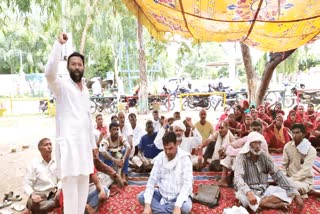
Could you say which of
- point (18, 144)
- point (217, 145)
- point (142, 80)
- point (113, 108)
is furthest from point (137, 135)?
point (113, 108)

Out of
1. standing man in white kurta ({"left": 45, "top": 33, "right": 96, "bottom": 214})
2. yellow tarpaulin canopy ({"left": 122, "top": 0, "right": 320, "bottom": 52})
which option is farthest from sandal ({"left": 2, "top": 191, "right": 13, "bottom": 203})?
yellow tarpaulin canopy ({"left": 122, "top": 0, "right": 320, "bottom": 52})

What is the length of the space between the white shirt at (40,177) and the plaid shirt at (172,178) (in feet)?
3.40

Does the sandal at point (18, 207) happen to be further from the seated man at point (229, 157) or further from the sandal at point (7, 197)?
the seated man at point (229, 157)

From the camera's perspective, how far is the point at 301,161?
3.84 meters

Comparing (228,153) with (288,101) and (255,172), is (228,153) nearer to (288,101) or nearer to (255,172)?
(255,172)

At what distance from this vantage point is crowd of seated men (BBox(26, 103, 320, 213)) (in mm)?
3332

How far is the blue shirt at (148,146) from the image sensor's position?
200 inches

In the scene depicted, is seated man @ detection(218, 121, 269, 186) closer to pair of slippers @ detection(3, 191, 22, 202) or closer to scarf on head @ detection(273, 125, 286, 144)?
scarf on head @ detection(273, 125, 286, 144)

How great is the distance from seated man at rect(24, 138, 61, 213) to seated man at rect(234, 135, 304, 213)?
1.97 m

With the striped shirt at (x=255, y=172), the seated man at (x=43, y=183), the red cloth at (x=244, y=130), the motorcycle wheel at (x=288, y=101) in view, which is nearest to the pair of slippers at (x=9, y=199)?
the seated man at (x=43, y=183)

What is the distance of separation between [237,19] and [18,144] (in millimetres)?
6465

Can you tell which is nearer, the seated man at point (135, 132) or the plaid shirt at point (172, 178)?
the plaid shirt at point (172, 178)

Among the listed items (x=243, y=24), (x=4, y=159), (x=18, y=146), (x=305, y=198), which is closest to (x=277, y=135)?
(x=305, y=198)

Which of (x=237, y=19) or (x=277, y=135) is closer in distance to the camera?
(x=237, y=19)
